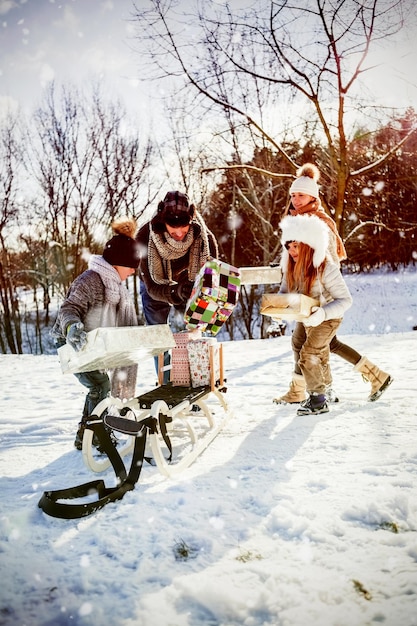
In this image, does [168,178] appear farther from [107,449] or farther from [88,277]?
[107,449]

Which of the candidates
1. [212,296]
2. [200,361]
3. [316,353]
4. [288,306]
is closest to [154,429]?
[200,361]

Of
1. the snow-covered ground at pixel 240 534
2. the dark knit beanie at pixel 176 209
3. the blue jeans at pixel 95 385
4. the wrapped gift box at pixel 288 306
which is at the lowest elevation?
the snow-covered ground at pixel 240 534

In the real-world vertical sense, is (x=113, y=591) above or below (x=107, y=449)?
below

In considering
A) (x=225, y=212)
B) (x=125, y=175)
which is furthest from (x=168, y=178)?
(x=225, y=212)

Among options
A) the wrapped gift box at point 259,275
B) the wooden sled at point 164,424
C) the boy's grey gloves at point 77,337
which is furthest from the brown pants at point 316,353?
the boy's grey gloves at point 77,337

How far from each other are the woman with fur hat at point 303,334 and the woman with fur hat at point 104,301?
1478mm

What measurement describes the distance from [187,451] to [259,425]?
0.76 meters

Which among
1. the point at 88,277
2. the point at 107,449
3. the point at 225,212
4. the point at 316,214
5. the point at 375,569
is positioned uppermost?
the point at 225,212

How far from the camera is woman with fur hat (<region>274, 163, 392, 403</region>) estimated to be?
3615 millimetres

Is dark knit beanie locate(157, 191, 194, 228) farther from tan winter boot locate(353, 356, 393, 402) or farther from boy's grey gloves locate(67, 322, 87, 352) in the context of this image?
tan winter boot locate(353, 356, 393, 402)

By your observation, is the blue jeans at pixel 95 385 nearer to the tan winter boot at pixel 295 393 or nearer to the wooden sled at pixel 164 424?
the wooden sled at pixel 164 424

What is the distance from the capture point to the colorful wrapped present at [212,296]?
3074 millimetres

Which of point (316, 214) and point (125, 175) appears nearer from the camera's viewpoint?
point (316, 214)

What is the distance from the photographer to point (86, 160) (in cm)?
1229
